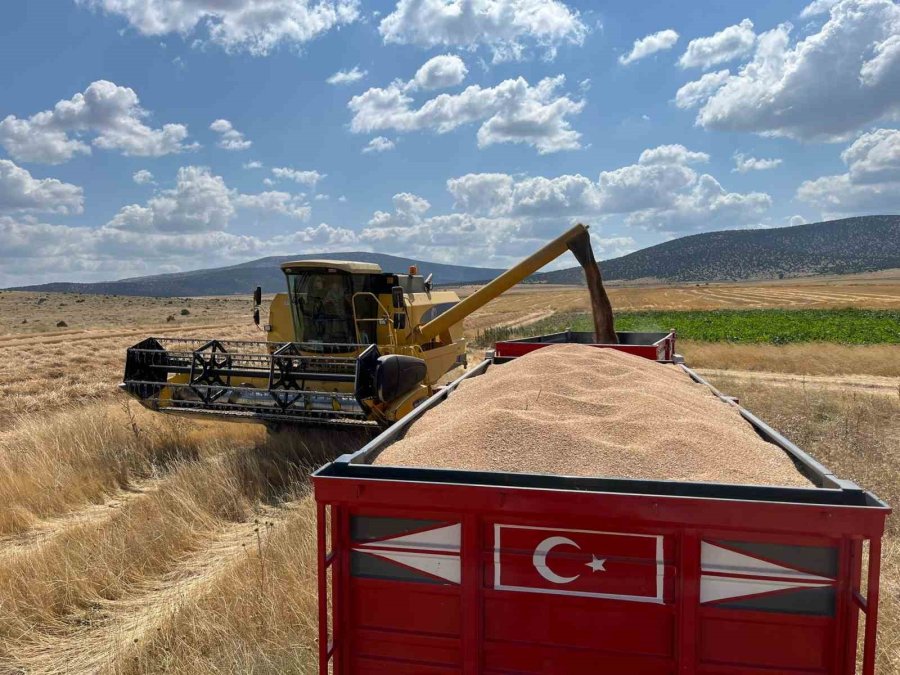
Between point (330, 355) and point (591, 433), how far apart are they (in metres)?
5.86

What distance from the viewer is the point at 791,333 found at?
1075 inches

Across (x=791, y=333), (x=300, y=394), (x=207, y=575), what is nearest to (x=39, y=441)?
(x=300, y=394)

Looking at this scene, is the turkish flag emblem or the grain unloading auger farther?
the grain unloading auger

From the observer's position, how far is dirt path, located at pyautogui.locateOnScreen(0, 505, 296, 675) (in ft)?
12.6

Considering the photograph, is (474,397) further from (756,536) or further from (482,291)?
(482,291)

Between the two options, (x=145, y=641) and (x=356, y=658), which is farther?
(x=145, y=641)

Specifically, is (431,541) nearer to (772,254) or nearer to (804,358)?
(804,358)

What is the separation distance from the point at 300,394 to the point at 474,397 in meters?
3.47

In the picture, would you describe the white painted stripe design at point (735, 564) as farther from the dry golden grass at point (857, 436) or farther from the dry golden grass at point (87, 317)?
the dry golden grass at point (87, 317)

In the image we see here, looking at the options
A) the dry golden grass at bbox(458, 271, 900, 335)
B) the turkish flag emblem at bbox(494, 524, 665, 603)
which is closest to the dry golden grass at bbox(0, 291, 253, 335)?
the dry golden grass at bbox(458, 271, 900, 335)

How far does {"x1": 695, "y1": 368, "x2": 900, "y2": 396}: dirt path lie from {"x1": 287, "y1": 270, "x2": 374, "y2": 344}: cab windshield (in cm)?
1040

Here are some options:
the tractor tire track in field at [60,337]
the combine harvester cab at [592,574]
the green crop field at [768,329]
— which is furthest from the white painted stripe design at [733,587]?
the tractor tire track in field at [60,337]

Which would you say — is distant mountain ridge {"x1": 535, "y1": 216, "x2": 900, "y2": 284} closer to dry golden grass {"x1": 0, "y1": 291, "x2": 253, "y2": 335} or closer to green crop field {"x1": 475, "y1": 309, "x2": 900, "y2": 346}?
dry golden grass {"x1": 0, "y1": 291, "x2": 253, "y2": 335}

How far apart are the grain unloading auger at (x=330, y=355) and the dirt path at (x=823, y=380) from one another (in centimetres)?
867
